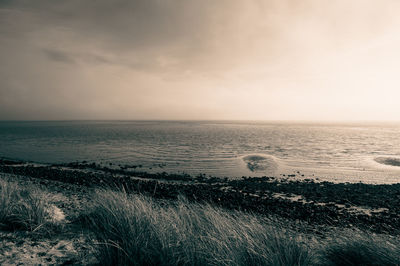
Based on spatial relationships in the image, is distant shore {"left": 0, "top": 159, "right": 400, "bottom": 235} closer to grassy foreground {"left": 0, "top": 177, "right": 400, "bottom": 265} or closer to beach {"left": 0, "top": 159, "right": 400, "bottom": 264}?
beach {"left": 0, "top": 159, "right": 400, "bottom": 264}

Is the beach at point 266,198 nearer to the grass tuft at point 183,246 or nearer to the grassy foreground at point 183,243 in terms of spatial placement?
the grassy foreground at point 183,243

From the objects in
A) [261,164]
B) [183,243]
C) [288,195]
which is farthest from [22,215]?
[261,164]

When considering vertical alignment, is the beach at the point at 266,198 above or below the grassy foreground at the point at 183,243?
below

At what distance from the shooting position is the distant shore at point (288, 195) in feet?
33.0

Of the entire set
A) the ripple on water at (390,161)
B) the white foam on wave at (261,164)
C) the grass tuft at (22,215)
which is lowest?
the white foam on wave at (261,164)

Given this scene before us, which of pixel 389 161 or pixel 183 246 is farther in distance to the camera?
pixel 389 161

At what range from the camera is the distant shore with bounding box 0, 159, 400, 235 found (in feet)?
33.0

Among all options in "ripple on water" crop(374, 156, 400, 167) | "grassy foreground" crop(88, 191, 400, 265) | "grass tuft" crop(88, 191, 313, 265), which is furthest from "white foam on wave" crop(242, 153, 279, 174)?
"grass tuft" crop(88, 191, 313, 265)

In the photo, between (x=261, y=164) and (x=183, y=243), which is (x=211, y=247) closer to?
(x=183, y=243)

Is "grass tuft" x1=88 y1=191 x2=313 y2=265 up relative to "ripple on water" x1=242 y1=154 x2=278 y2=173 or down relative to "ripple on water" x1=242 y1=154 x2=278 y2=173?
up

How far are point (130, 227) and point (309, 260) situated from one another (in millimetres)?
4327

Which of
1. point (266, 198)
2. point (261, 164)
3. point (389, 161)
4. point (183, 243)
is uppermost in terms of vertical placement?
point (183, 243)

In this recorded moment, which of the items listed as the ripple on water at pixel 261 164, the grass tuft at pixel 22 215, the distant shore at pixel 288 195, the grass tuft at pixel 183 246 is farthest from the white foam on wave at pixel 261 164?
the grass tuft at pixel 22 215

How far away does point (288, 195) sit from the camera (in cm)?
1376
